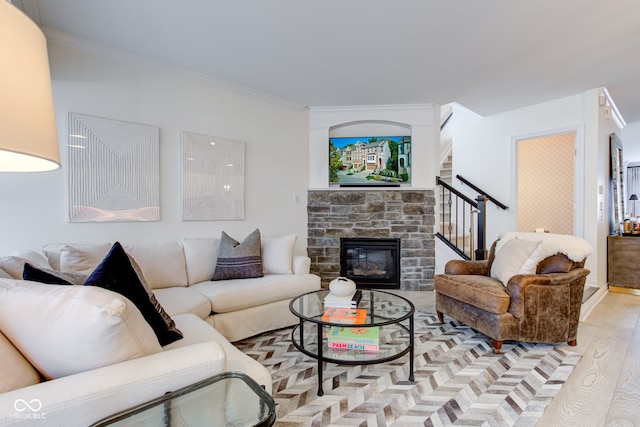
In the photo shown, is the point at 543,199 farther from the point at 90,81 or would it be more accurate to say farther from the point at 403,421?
the point at 90,81

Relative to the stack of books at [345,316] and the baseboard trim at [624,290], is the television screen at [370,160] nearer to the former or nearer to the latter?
the stack of books at [345,316]

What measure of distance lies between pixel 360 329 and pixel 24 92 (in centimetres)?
190

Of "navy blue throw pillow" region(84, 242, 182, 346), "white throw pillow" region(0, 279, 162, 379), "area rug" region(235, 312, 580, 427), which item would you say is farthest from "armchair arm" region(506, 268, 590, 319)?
"white throw pillow" region(0, 279, 162, 379)

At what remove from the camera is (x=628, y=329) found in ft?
8.85

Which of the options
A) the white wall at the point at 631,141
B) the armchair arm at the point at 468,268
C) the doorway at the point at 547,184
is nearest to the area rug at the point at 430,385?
the armchair arm at the point at 468,268

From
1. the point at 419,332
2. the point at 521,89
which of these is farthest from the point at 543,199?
the point at 419,332

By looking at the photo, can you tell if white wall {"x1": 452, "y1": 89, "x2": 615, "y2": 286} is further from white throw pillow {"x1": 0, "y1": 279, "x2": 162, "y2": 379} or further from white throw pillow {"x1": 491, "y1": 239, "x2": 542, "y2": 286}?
white throw pillow {"x1": 0, "y1": 279, "x2": 162, "y2": 379}

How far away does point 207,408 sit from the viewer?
0.93 m

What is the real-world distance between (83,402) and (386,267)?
12.0 ft

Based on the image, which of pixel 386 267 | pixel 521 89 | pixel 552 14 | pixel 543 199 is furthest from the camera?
pixel 543 199

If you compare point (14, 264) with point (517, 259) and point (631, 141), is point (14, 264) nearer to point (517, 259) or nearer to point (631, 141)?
point (517, 259)

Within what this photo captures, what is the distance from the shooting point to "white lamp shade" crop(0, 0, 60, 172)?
68 cm

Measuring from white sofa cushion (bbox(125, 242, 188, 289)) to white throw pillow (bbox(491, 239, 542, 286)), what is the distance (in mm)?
2702

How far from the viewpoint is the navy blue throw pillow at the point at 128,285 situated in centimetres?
121
